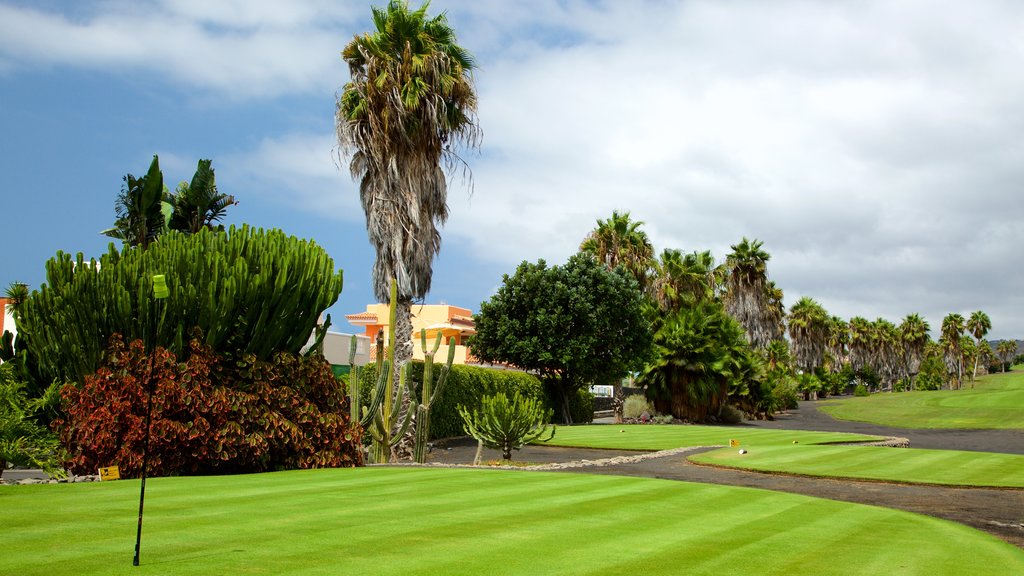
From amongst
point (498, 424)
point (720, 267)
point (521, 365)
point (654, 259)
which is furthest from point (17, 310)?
point (720, 267)

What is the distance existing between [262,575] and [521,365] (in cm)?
3749

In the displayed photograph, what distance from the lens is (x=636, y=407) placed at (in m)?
50.9

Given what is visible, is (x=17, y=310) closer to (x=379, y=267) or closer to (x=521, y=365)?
(x=379, y=267)

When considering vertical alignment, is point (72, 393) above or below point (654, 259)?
below

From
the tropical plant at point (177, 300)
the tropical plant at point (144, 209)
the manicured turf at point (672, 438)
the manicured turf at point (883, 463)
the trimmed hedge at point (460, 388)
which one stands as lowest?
the manicured turf at point (883, 463)

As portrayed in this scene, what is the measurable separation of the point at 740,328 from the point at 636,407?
332 inches

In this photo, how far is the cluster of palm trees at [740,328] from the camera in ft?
158

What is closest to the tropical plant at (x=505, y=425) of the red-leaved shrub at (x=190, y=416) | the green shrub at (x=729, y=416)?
the red-leaved shrub at (x=190, y=416)

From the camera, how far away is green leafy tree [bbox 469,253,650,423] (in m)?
43.0

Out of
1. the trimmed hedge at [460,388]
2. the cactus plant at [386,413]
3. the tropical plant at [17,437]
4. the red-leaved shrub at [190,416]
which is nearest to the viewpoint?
the tropical plant at [17,437]

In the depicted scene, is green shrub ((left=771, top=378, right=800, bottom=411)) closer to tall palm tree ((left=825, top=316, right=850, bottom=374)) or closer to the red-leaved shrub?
the red-leaved shrub

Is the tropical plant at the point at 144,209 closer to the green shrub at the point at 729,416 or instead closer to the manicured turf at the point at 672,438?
the manicured turf at the point at 672,438

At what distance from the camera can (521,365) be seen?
4422 cm

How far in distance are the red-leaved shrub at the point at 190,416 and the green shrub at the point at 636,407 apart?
34510mm
